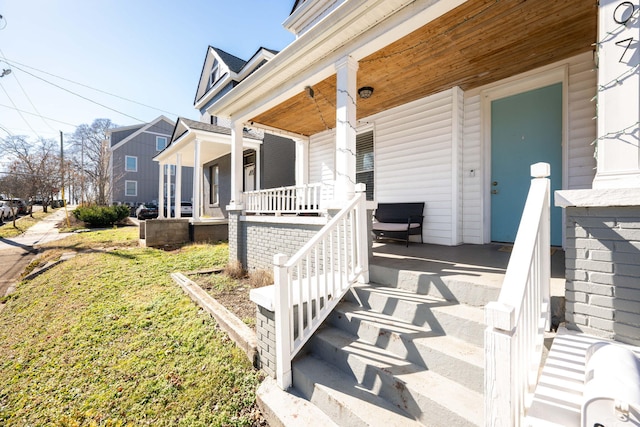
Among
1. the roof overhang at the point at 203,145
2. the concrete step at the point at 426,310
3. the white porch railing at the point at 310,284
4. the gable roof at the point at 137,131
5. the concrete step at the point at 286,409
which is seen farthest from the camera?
the gable roof at the point at 137,131

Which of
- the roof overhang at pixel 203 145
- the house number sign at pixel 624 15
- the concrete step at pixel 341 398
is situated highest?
the roof overhang at pixel 203 145

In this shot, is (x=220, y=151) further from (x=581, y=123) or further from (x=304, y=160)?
(x=581, y=123)

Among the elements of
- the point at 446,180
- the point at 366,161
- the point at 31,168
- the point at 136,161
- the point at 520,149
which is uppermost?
the point at 136,161

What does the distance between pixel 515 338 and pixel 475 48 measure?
3.59 meters

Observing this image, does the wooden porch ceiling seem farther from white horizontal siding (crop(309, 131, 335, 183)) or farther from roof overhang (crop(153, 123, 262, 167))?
roof overhang (crop(153, 123, 262, 167))

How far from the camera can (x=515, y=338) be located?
3.50 ft

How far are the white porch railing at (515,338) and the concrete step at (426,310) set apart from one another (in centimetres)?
41

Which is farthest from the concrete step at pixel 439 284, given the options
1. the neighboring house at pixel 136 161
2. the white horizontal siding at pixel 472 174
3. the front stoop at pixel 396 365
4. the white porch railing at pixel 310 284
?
the neighboring house at pixel 136 161

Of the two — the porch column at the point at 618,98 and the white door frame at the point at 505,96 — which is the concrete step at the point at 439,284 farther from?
the white door frame at the point at 505,96

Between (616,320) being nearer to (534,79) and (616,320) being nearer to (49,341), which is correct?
(534,79)

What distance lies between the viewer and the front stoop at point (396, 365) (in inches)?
65.2

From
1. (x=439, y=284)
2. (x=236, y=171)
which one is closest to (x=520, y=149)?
(x=439, y=284)

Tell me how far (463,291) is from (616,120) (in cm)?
152

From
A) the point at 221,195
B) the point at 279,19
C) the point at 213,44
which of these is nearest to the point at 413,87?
the point at 279,19
